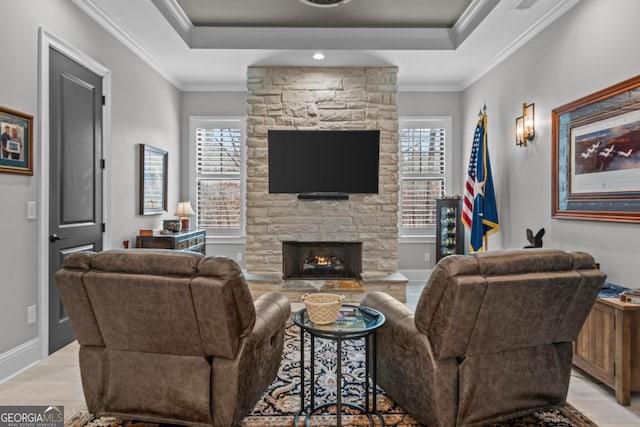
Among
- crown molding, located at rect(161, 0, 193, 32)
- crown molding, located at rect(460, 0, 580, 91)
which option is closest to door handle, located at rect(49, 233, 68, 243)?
crown molding, located at rect(161, 0, 193, 32)

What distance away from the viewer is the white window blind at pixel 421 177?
604 cm

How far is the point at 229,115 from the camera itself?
5988mm

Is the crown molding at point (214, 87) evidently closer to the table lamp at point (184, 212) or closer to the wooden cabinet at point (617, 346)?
the table lamp at point (184, 212)

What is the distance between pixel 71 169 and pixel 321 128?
2.87 metres

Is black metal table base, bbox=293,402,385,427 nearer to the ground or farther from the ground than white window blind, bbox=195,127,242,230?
nearer to the ground

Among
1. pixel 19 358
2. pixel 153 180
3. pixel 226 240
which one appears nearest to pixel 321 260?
pixel 226 240

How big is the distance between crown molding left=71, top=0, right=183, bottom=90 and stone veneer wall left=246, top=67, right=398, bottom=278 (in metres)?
1.22

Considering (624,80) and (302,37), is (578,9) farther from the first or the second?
(302,37)

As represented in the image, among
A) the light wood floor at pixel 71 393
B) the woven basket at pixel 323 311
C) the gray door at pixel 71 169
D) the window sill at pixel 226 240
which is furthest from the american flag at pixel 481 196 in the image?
the gray door at pixel 71 169

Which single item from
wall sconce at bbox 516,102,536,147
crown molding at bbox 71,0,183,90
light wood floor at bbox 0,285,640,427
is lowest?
light wood floor at bbox 0,285,640,427

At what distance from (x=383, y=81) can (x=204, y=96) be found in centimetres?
279

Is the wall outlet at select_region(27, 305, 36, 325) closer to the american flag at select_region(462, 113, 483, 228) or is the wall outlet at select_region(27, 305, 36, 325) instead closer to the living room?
the living room

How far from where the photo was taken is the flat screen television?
5.05 meters

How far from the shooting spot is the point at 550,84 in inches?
145
